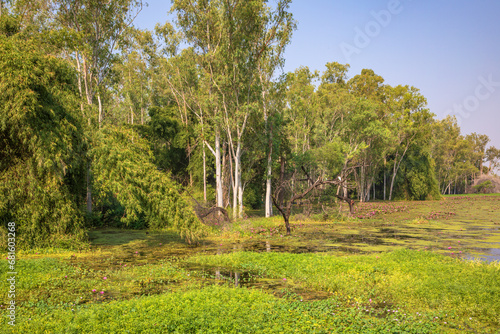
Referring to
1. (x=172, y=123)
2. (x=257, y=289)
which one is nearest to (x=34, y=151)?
(x=257, y=289)

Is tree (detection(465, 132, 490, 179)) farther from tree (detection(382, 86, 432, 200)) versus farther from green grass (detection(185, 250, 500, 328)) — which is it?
green grass (detection(185, 250, 500, 328))

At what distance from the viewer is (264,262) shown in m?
14.6

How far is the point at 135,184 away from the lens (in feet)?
60.8

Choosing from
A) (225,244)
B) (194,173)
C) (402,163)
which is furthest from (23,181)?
(402,163)

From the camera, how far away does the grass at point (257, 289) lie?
25.8 ft

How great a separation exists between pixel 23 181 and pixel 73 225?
10.6 ft

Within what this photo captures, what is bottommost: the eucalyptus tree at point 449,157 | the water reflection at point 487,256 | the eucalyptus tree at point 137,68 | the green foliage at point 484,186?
the water reflection at point 487,256

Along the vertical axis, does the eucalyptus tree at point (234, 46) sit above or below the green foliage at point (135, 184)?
above

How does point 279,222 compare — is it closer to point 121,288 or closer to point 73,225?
point 73,225

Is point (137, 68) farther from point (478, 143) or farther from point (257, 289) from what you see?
point (478, 143)

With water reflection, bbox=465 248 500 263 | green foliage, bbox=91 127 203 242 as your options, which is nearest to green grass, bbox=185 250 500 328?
water reflection, bbox=465 248 500 263

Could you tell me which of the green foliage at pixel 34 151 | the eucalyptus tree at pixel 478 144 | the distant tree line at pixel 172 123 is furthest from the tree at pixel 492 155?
the green foliage at pixel 34 151

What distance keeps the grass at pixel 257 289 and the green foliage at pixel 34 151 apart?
149 cm

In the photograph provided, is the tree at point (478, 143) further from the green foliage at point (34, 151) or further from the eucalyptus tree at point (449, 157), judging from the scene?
the green foliage at point (34, 151)
